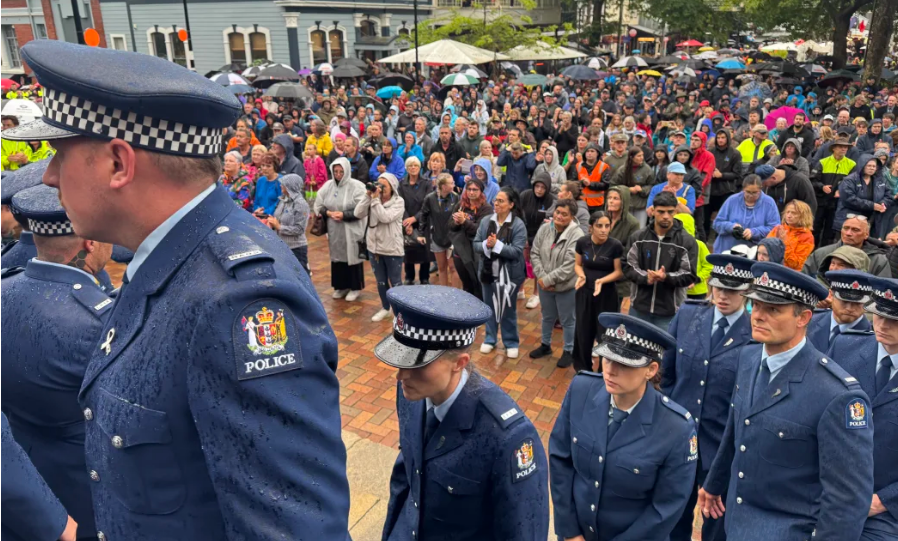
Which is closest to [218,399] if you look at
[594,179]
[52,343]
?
[52,343]

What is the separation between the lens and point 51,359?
262cm

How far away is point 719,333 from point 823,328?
0.87 meters

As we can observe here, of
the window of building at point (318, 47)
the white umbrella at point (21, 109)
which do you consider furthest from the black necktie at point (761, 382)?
the window of building at point (318, 47)

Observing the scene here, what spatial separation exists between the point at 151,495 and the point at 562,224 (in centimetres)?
Answer: 562

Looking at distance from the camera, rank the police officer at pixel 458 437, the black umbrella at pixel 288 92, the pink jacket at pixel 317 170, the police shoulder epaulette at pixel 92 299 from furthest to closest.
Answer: the black umbrella at pixel 288 92 → the pink jacket at pixel 317 170 → the police shoulder epaulette at pixel 92 299 → the police officer at pixel 458 437

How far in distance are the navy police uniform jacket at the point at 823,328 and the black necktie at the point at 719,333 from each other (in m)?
0.67

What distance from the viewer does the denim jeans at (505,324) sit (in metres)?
6.92

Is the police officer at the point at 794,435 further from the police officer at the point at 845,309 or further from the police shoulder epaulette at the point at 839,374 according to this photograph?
the police officer at the point at 845,309

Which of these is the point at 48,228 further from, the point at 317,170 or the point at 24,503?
the point at 317,170

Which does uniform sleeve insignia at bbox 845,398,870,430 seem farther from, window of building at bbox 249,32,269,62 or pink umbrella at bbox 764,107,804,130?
window of building at bbox 249,32,269,62

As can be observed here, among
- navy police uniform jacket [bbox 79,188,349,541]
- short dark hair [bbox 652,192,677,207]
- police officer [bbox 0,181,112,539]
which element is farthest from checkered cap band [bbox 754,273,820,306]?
police officer [bbox 0,181,112,539]

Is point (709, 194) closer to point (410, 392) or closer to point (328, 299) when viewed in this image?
point (328, 299)

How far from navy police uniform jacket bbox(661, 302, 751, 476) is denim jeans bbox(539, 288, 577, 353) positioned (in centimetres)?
263

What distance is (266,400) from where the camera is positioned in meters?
1.31
